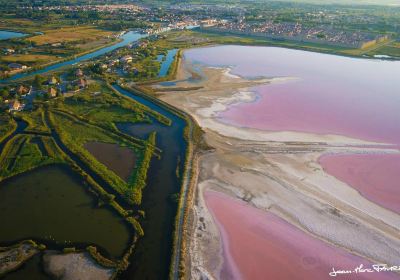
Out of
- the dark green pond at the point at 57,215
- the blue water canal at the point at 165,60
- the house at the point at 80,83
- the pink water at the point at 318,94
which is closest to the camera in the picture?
the dark green pond at the point at 57,215

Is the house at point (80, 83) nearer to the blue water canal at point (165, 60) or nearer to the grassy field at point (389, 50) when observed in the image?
the blue water canal at point (165, 60)

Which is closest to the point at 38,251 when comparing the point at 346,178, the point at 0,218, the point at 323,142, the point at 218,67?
the point at 0,218

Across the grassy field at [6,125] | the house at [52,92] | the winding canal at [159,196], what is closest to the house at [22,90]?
the house at [52,92]

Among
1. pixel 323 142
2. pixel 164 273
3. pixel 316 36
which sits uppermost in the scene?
pixel 316 36

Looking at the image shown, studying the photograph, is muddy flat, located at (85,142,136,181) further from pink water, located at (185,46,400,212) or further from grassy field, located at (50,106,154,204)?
pink water, located at (185,46,400,212)

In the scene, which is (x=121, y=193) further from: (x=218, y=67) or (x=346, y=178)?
(x=218, y=67)

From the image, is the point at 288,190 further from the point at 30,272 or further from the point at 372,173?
the point at 30,272

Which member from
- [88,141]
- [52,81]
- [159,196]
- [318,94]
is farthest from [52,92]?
[318,94]
